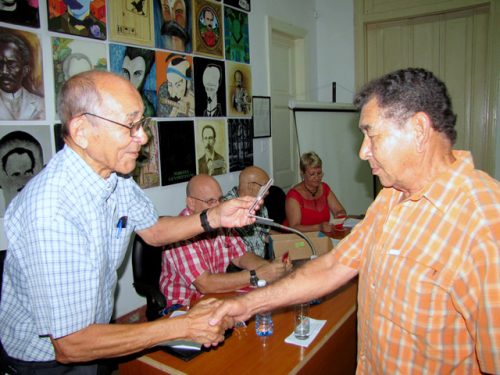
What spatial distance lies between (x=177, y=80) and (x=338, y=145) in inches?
106

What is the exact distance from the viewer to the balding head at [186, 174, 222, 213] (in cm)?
250

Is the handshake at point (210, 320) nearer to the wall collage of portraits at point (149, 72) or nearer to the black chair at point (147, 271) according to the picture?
the black chair at point (147, 271)

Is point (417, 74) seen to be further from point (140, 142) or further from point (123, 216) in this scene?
point (123, 216)

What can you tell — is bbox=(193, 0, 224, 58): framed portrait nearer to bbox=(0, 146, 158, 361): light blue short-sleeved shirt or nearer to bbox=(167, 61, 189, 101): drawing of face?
bbox=(167, 61, 189, 101): drawing of face

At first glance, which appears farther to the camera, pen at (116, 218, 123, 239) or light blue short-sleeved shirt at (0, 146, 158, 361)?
pen at (116, 218, 123, 239)

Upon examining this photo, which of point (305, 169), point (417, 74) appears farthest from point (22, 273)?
point (305, 169)

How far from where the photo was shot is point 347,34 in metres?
5.52

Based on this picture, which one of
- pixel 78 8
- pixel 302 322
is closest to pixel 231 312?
pixel 302 322

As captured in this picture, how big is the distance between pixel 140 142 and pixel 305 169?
2562 mm

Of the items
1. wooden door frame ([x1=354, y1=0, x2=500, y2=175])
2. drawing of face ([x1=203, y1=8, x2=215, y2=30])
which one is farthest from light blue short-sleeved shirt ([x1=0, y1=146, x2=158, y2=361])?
→ wooden door frame ([x1=354, y1=0, x2=500, y2=175])

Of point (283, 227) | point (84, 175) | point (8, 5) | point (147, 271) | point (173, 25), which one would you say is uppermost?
point (173, 25)

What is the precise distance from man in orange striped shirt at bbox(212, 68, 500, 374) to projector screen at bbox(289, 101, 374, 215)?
3.38 metres

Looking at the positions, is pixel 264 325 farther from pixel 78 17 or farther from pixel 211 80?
pixel 211 80

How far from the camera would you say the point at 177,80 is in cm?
329
